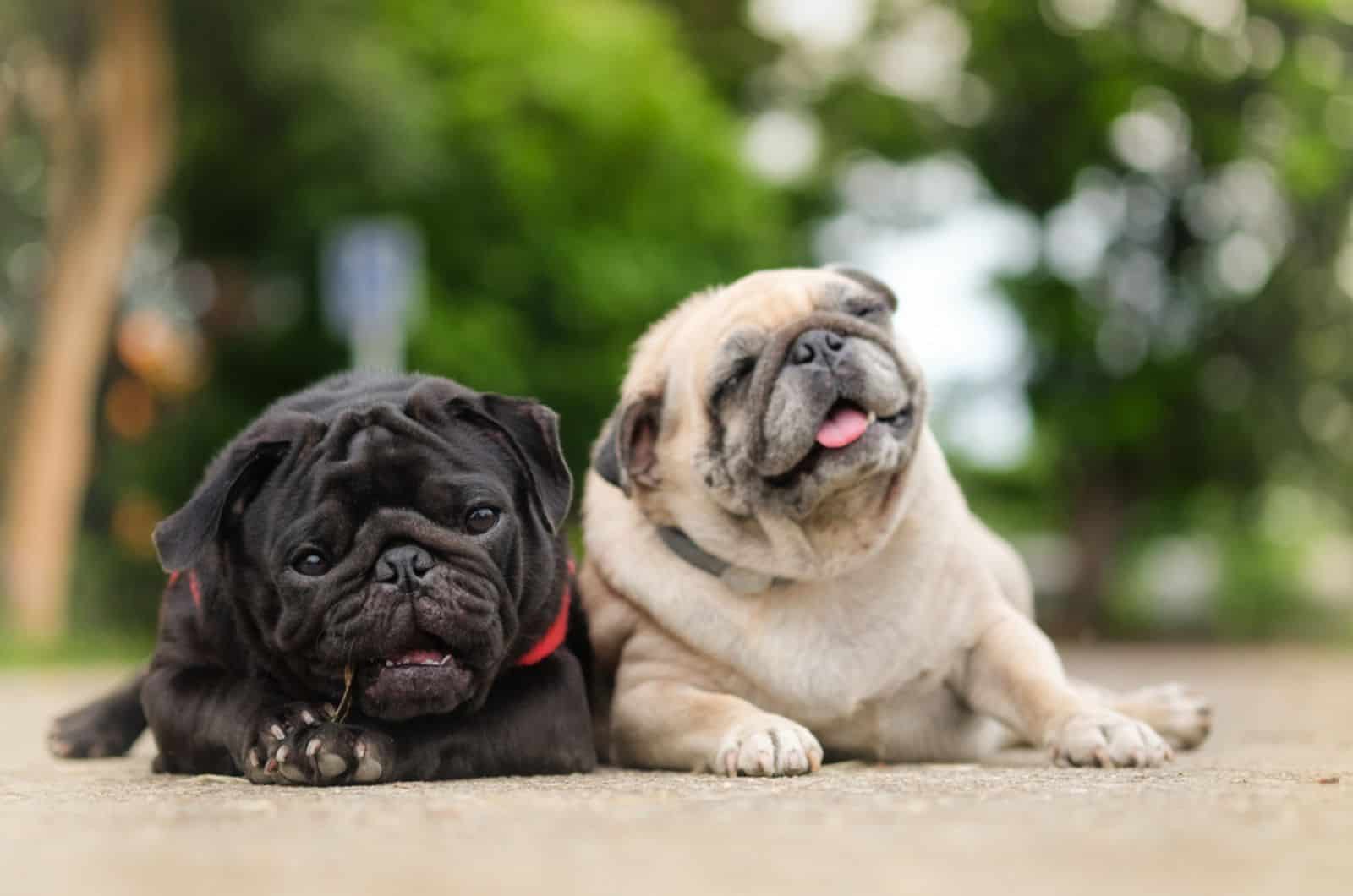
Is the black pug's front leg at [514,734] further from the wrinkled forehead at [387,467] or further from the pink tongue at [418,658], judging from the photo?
the wrinkled forehead at [387,467]

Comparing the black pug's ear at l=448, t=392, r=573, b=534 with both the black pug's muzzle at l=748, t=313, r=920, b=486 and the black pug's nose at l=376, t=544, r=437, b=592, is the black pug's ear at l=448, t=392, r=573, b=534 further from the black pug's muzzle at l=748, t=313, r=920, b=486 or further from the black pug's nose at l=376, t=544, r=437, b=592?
the black pug's muzzle at l=748, t=313, r=920, b=486

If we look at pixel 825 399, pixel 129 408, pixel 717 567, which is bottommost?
pixel 129 408

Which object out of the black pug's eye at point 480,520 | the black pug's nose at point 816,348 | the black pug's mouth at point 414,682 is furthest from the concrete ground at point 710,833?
the black pug's nose at point 816,348

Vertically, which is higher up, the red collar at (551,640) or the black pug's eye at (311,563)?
the black pug's eye at (311,563)

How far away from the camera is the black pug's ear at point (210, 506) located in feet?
13.1

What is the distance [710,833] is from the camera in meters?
3.08

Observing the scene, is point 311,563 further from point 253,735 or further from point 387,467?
point 253,735

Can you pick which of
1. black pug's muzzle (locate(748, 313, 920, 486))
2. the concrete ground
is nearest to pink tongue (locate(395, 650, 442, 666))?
the concrete ground

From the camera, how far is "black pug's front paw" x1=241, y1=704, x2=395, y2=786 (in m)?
3.89

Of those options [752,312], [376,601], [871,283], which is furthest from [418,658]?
[871,283]

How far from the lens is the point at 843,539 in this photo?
469cm

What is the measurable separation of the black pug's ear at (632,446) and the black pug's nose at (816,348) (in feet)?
1.68

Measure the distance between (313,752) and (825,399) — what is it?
162cm

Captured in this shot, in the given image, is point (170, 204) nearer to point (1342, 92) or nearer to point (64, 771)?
point (1342, 92)
